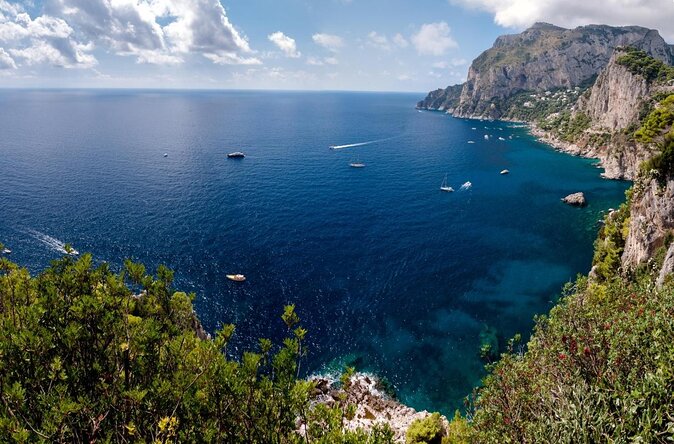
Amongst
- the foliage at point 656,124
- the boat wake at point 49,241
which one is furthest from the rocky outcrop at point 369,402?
the foliage at point 656,124

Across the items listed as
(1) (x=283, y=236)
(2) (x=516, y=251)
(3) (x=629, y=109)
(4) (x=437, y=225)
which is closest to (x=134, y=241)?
(1) (x=283, y=236)

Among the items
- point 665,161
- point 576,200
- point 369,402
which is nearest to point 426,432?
point 369,402

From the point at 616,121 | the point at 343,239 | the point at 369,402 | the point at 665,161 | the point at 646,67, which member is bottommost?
the point at 369,402

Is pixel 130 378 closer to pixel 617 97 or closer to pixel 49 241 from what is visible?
pixel 49 241

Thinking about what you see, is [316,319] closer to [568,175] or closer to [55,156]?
[568,175]

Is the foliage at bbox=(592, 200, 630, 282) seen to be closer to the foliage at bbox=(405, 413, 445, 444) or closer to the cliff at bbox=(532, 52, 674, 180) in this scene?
the foliage at bbox=(405, 413, 445, 444)

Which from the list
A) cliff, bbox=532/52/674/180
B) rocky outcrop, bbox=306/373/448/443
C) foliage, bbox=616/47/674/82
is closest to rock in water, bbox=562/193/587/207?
cliff, bbox=532/52/674/180
